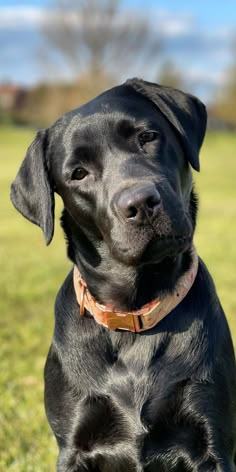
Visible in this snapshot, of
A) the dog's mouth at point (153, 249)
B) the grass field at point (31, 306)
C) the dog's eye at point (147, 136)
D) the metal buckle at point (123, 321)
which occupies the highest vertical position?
the dog's eye at point (147, 136)

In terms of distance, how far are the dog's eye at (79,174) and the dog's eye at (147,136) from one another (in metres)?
0.27

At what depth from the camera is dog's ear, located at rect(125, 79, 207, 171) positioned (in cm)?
329

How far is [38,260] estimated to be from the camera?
11125 mm

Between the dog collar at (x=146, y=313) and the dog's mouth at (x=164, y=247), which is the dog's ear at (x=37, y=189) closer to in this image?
the dog collar at (x=146, y=313)

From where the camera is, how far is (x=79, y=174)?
3.26m

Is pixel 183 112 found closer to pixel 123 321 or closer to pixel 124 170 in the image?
pixel 124 170

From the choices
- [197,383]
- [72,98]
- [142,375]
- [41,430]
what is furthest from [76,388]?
[72,98]

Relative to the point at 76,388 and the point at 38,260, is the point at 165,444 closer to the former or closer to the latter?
the point at 76,388

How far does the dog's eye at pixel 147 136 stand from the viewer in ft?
10.5

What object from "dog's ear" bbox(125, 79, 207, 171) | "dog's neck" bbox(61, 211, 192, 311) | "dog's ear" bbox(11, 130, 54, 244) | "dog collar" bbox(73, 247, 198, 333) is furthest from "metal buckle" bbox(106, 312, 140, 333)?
"dog's ear" bbox(125, 79, 207, 171)

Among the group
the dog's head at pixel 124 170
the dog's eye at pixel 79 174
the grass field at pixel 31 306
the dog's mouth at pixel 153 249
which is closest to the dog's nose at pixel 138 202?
the dog's head at pixel 124 170

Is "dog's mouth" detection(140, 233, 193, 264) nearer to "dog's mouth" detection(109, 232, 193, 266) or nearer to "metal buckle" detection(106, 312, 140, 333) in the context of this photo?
"dog's mouth" detection(109, 232, 193, 266)

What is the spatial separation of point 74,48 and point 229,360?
61202 mm

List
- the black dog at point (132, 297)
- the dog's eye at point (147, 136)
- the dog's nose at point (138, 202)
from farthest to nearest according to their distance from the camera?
the dog's eye at point (147, 136) < the black dog at point (132, 297) < the dog's nose at point (138, 202)
